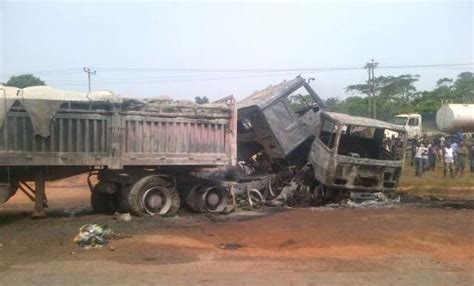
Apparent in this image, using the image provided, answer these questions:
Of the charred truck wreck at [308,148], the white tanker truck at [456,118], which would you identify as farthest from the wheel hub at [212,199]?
the white tanker truck at [456,118]

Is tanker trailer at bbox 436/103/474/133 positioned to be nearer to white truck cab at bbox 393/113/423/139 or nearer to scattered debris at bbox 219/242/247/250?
white truck cab at bbox 393/113/423/139

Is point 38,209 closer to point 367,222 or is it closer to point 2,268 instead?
point 2,268

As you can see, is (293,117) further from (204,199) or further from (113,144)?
(113,144)

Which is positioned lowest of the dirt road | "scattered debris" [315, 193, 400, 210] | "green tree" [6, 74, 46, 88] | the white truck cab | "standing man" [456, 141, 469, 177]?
the dirt road

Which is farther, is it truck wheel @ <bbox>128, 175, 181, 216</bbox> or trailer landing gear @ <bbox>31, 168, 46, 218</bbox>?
truck wheel @ <bbox>128, 175, 181, 216</bbox>

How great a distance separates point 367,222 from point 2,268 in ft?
21.8

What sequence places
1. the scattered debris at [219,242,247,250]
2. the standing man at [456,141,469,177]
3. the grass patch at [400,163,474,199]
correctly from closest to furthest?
the scattered debris at [219,242,247,250] → the grass patch at [400,163,474,199] → the standing man at [456,141,469,177]

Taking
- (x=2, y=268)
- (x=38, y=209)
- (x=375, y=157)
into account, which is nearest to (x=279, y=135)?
(x=375, y=157)

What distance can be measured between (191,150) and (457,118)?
22.7m

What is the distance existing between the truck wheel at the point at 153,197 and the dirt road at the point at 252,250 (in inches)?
13.0

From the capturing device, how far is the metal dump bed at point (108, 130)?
10.6 metres

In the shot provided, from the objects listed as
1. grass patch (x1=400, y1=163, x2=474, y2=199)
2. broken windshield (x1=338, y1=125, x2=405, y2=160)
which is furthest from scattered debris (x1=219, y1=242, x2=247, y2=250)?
grass patch (x1=400, y1=163, x2=474, y2=199)

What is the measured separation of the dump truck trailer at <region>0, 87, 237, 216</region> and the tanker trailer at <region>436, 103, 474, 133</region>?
21.6m

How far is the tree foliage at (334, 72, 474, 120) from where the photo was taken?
157 feet
